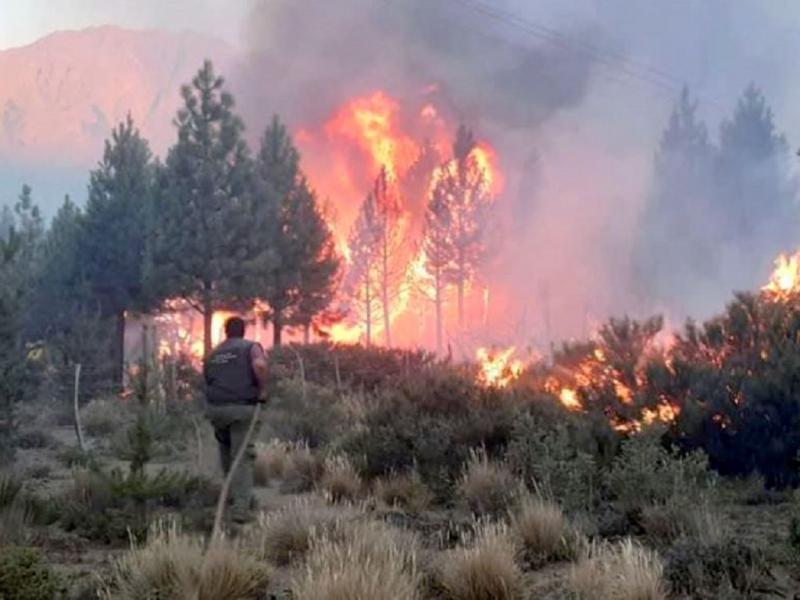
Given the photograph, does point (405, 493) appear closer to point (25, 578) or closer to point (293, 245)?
point (25, 578)

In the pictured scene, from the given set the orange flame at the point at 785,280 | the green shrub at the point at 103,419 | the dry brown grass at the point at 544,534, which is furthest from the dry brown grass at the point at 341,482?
the green shrub at the point at 103,419

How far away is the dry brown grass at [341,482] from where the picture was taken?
11398mm

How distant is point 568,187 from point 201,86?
1659 inches

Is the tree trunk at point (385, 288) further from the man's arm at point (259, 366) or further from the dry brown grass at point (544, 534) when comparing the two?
the dry brown grass at point (544, 534)

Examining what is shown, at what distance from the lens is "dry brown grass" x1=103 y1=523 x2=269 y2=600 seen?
642 cm

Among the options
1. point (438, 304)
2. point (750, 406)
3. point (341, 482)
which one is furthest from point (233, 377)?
point (438, 304)

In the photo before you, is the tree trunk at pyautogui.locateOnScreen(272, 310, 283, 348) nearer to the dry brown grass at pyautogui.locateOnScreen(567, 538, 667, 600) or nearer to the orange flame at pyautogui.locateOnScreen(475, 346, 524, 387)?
the orange flame at pyautogui.locateOnScreen(475, 346, 524, 387)

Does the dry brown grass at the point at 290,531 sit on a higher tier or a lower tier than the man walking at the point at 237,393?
lower

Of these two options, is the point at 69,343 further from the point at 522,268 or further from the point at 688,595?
the point at 522,268

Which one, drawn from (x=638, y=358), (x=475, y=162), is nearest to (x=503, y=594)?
(x=638, y=358)

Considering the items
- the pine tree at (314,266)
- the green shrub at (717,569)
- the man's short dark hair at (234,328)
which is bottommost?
the green shrub at (717,569)

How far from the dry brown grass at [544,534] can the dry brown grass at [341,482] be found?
3.18m

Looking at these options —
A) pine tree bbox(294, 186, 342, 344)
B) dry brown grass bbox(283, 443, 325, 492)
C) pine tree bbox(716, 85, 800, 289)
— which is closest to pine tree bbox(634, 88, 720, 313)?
pine tree bbox(716, 85, 800, 289)

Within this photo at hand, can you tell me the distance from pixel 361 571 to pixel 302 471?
7.25m
